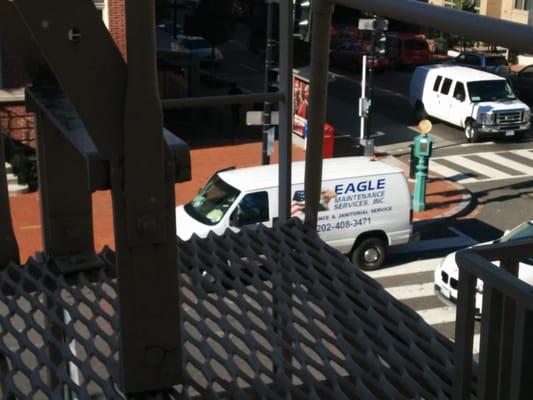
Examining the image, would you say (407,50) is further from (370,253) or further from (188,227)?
(188,227)

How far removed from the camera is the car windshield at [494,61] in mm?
31744

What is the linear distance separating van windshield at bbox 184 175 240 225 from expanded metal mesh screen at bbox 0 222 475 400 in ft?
30.2

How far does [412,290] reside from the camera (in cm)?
1353

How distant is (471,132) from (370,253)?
35.0ft

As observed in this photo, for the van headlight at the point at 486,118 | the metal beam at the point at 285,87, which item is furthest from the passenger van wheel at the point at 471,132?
the metal beam at the point at 285,87

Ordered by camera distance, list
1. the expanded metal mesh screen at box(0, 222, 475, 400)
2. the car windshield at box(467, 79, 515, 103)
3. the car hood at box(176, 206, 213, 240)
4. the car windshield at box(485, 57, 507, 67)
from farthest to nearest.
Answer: the car windshield at box(485, 57, 507, 67)
the car windshield at box(467, 79, 515, 103)
the car hood at box(176, 206, 213, 240)
the expanded metal mesh screen at box(0, 222, 475, 400)

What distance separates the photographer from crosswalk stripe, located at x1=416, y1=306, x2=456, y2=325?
12.2m

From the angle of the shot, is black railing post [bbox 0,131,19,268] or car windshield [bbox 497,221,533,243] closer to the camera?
black railing post [bbox 0,131,19,268]

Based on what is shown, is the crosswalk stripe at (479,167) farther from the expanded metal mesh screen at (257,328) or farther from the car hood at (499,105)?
the expanded metal mesh screen at (257,328)

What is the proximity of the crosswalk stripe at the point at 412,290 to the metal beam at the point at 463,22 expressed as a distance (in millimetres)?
10363

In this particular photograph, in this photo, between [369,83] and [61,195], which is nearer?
[61,195]

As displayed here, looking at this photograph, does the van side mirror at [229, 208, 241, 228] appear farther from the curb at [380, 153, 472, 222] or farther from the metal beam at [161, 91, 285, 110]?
the metal beam at [161, 91, 285, 110]

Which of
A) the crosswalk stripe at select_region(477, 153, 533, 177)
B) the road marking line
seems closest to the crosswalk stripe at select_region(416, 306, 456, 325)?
the crosswalk stripe at select_region(477, 153, 533, 177)

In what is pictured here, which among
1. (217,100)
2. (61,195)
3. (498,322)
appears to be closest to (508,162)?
(217,100)
